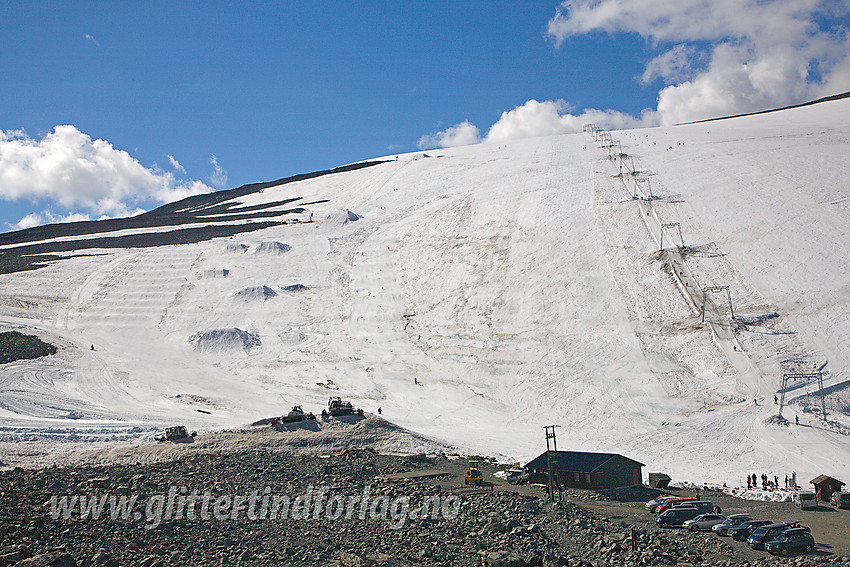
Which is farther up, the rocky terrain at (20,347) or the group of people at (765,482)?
the rocky terrain at (20,347)

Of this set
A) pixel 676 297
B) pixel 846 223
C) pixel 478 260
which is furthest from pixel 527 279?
pixel 846 223

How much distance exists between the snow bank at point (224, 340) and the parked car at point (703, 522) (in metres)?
32.0

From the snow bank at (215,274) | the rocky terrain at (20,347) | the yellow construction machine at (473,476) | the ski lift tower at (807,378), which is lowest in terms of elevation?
the yellow construction machine at (473,476)

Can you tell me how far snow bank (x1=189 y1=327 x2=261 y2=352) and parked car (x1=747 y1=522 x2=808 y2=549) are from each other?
110ft

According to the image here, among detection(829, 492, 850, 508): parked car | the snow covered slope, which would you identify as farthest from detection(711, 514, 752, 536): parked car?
the snow covered slope

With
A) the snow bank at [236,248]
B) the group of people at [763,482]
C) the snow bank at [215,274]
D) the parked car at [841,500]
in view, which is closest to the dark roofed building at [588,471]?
the group of people at [763,482]

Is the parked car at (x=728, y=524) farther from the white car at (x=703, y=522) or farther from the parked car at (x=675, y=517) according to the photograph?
the parked car at (x=675, y=517)

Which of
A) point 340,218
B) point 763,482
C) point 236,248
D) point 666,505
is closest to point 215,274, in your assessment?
point 236,248

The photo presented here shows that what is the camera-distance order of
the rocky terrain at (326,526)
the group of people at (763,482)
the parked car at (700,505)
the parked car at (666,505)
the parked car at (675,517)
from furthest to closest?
the group of people at (763,482) < the parked car at (666,505) < the parked car at (700,505) < the parked car at (675,517) < the rocky terrain at (326,526)

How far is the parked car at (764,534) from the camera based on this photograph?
13.6m

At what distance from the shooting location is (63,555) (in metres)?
9.59

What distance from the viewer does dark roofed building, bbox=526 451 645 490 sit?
66.7 ft

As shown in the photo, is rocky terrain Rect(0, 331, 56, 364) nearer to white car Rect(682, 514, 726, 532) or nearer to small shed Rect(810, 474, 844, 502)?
white car Rect(682, 514, 726, 532)

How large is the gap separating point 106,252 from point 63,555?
6209 centimetres
